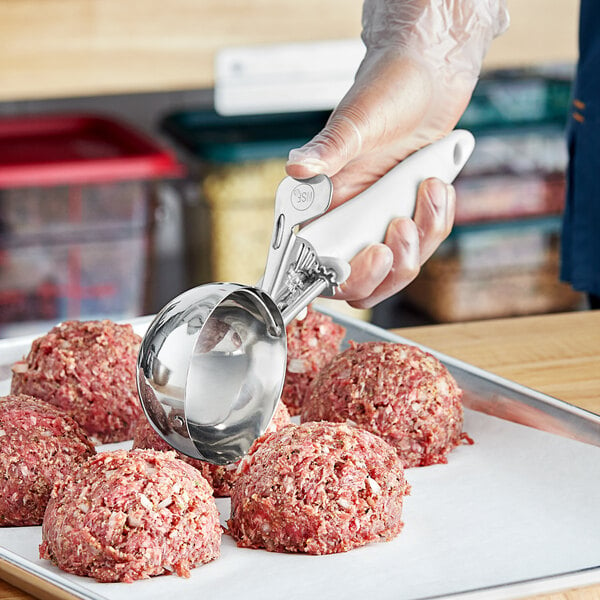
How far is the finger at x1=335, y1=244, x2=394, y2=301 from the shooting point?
133 centimetres

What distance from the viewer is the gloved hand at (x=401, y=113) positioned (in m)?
1.33

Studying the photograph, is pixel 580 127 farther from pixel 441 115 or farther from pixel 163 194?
pixel 163 194

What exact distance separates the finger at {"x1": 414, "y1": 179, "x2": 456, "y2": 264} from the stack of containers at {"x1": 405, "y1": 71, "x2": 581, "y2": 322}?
158 centimetres

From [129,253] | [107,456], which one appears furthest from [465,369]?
[129,253]

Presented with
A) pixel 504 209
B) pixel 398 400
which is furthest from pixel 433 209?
pixel 504 209

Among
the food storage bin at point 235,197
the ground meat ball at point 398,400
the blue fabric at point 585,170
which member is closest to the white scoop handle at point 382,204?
the ground meat ball at point 398,400

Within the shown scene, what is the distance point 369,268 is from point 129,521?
0.45 metres

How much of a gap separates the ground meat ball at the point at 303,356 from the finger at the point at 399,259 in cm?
14

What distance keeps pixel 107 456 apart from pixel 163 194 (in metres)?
1.91

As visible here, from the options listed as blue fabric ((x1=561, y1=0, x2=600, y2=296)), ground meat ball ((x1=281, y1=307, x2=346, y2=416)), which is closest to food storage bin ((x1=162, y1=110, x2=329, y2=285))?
blue fabric ((x1=561, y1=0, x2=600, y2=296))

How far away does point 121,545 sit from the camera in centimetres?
103

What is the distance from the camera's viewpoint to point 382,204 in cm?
136

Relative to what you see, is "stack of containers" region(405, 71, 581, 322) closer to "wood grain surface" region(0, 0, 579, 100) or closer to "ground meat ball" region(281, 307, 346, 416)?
"wood grain surface" region(0, 0, 579, 100)

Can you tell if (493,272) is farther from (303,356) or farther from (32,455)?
(32,455)
